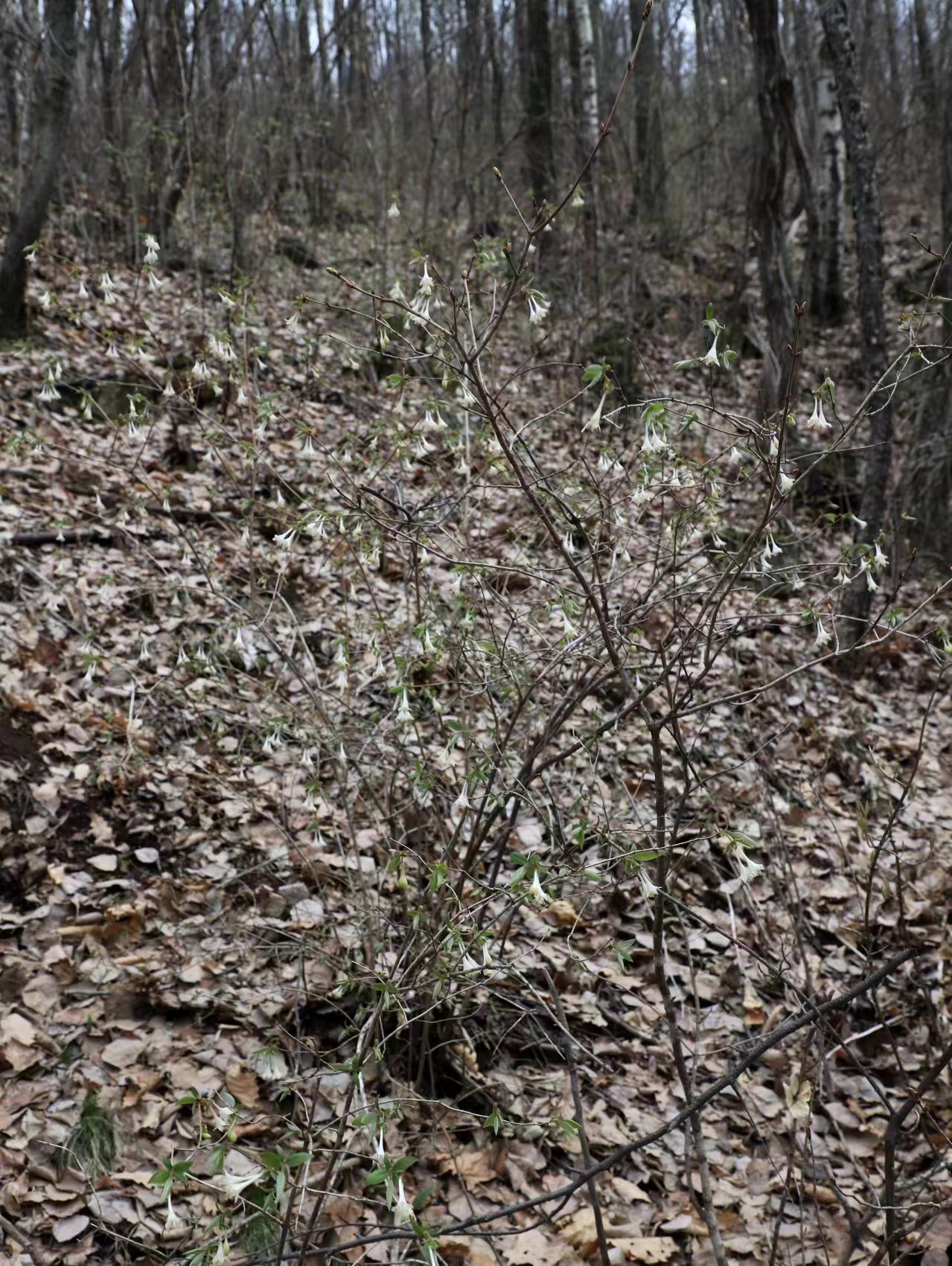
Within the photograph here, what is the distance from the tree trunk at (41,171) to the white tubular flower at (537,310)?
5.75 metres

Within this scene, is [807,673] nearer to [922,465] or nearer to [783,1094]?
[922,465]

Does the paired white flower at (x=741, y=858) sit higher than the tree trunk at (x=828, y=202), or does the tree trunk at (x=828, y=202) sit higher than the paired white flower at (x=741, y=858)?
the tree trunk at (x=828, y=202)

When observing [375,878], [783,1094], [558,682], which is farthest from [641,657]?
[783,1094]

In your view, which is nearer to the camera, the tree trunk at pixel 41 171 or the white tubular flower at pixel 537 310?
the white tubular flower at pixel 537 310

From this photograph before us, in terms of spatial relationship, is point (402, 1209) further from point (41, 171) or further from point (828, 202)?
point (828, 202)

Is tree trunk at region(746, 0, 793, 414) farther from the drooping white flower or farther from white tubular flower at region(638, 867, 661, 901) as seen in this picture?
white tubular flower at region(638, 867, 661, 901)

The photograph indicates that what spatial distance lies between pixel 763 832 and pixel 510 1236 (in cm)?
204

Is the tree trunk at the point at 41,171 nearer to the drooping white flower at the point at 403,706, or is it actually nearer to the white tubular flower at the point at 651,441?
the drooping white flower at the point at 403,706

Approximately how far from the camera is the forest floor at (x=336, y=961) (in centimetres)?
245

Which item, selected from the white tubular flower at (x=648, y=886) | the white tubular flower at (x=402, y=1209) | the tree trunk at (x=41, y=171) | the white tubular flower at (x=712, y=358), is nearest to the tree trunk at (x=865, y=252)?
the white tubular flower at (x=712, y=358)

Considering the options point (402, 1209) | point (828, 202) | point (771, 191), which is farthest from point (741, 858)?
point (828, 202)

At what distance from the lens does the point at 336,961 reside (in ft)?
9.11

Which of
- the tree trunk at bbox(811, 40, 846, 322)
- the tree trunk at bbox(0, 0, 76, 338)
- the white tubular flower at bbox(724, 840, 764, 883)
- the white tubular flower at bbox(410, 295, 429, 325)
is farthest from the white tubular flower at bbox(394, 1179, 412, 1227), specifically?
the tree trunk at bbox(811, 40, 846, 322)

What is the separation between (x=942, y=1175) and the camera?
2791 mm
